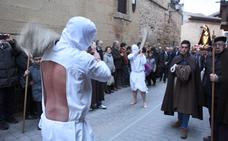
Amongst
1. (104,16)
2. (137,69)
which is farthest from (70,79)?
(104,16)

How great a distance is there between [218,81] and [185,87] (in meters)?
1.22

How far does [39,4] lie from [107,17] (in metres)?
4.84

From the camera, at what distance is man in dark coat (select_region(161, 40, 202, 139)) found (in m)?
6.41

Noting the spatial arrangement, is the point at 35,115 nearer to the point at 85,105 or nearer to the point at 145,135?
the point at 145,135

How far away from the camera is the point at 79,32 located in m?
2.75

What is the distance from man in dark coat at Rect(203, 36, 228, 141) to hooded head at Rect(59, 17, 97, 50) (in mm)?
3090

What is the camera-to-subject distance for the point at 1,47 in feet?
21.9

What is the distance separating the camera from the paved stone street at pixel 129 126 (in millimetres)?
6301

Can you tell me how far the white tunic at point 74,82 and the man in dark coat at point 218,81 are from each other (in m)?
3.03

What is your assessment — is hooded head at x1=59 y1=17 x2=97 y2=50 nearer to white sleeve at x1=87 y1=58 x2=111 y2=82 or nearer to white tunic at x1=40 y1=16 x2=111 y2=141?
white tunic at x1=40 y1=16 x2=111 y2=141

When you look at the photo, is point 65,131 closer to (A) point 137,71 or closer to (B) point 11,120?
(B) point 11,120

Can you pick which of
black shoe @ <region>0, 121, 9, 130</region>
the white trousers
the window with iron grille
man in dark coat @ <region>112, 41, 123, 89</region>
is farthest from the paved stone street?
the window with iron grille

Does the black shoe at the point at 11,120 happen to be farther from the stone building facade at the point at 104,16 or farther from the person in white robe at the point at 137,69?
the person in white robe at the point at 137,69

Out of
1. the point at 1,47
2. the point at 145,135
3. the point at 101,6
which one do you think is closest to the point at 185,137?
the point at 145,135
